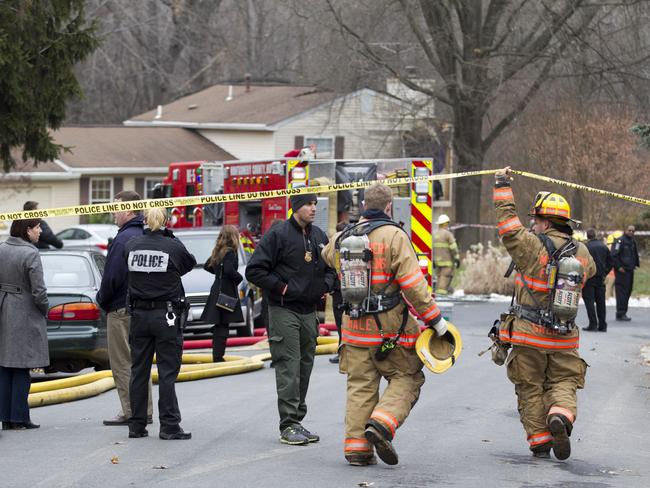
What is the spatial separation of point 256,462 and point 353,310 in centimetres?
120

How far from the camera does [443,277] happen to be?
2402cm

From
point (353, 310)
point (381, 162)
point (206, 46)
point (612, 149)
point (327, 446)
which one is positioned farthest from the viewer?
point (206, 46)

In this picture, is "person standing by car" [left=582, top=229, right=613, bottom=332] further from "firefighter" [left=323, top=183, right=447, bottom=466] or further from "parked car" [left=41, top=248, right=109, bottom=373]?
"firefighter" [left=323, top=183, right=447, bottom=466]

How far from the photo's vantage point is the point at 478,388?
463 inches

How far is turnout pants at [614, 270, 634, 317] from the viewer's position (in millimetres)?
21156

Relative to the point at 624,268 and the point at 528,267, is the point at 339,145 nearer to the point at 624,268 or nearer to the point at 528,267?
the point at 624,268

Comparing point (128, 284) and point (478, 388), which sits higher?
point (128, 284)

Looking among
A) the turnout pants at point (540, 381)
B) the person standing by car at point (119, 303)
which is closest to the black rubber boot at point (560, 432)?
the turnout pants at point (540, 381)

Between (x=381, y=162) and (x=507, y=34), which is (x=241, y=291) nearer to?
(x=381, y=162)

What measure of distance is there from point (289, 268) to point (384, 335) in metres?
1.23

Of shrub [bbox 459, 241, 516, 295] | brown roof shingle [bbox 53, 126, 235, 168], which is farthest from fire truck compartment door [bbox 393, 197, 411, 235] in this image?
brown roof shingle [bbox 53, 126, 235, 168]

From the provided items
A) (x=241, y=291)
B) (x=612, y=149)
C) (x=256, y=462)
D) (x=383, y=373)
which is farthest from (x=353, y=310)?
(x=612, y=149)

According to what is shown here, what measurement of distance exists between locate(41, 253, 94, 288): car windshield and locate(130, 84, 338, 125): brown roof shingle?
2635 centimetres

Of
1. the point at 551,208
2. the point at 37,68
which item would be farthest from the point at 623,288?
the point at 551,208
